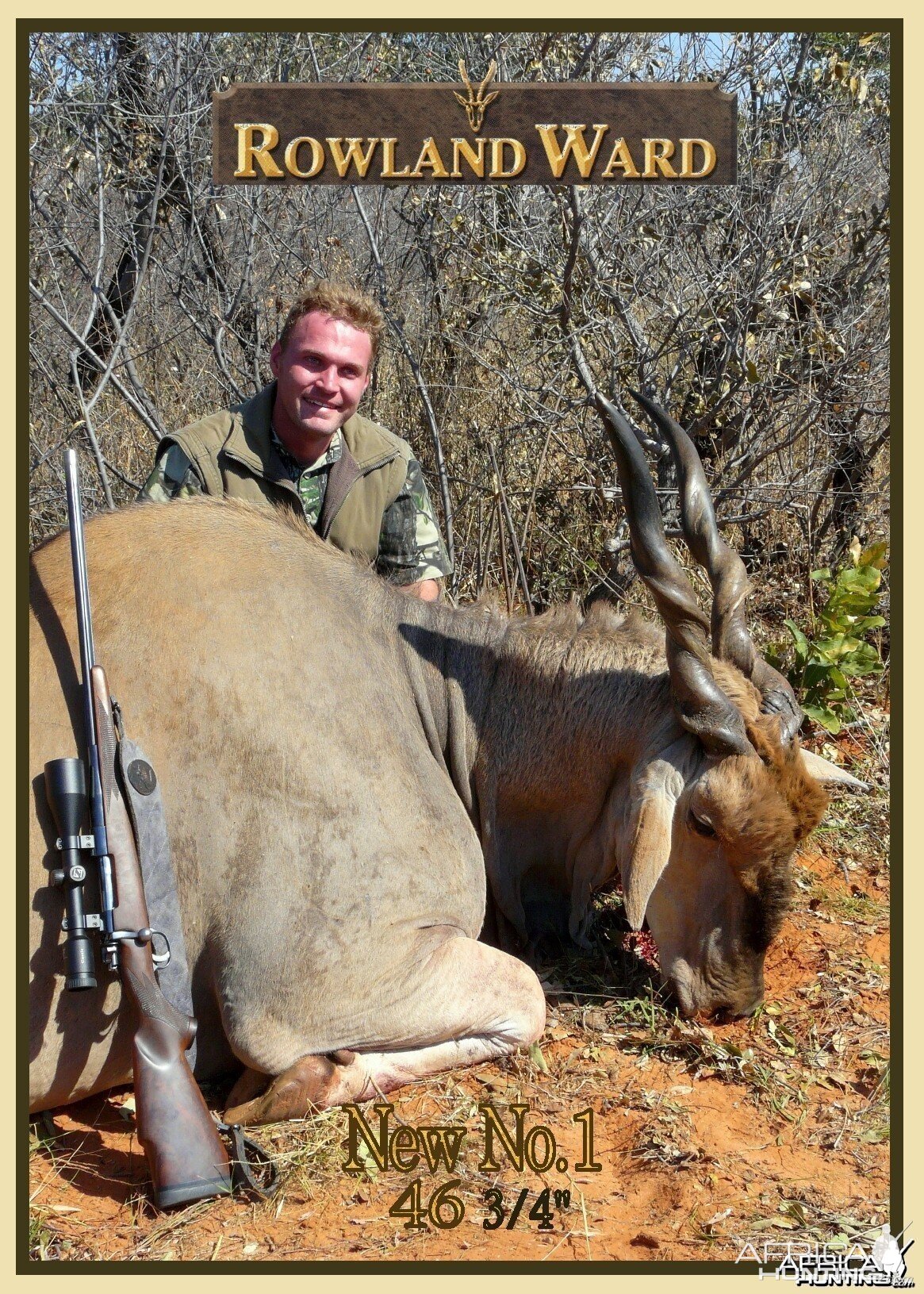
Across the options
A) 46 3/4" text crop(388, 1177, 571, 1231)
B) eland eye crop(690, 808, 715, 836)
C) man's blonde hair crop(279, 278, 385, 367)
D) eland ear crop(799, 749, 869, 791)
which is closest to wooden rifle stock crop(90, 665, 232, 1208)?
46 3/4" text crop(388, 1177, 571, 1231)

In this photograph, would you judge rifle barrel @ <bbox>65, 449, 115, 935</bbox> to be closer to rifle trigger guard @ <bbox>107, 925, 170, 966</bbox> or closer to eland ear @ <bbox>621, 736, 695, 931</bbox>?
rifle trigger guard @ <bbox>107, 925, 170, 966</bbox>

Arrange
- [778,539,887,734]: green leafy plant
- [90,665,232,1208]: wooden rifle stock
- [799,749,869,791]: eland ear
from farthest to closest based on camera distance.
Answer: [778,539,887,734]: green leafy plant < [799,749,869,791]: eland ear < [90,665,232,1208]: wooden rifle stock

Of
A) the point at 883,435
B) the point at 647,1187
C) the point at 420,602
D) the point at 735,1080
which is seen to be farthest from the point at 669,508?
the point at 647,1187

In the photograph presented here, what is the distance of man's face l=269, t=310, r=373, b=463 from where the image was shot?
5980mm

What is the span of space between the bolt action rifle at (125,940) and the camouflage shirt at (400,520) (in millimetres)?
2092

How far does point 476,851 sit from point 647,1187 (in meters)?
1.39

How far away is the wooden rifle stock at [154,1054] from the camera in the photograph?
12.7ft

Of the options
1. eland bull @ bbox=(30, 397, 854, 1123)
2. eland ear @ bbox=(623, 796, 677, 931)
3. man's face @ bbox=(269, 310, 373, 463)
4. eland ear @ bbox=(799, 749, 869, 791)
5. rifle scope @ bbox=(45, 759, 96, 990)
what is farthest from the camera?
man's face @ bbox=(269, 310, 373, 463)

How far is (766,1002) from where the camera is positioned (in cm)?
516

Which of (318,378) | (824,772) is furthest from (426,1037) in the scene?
(318,378)

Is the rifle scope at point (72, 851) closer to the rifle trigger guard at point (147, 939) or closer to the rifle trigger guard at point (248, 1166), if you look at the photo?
the rifle trigger guard at point (147, 939)

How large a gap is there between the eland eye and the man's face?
2.68 m

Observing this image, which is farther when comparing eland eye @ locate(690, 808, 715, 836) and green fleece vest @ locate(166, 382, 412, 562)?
green fleece vest @ locate(166, 382, 412, 562)

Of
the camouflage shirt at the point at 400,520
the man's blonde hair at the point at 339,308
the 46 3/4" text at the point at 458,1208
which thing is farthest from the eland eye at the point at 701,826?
the man's blonde hair at the point at 339,308
